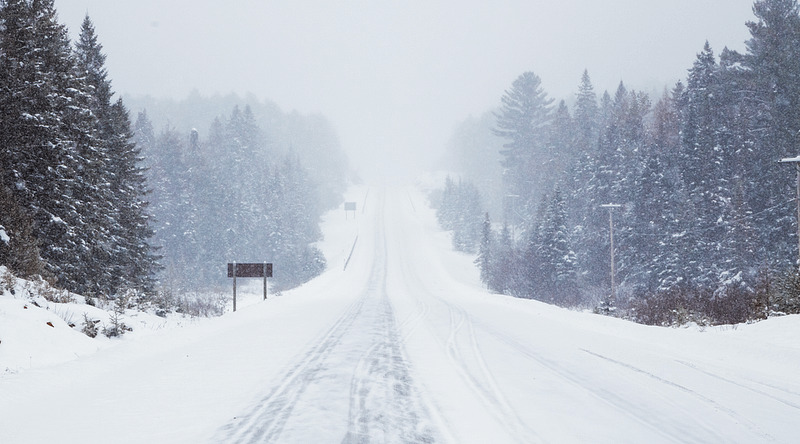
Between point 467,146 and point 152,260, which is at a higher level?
point 467,146

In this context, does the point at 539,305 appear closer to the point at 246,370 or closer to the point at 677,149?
the point at 246,370

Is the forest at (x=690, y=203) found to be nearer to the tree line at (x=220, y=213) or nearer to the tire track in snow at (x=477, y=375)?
the tire track in snow at (x=477, y=375)

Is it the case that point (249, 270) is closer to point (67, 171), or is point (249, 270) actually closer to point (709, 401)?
point (67, 171)

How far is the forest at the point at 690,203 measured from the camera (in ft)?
92.2

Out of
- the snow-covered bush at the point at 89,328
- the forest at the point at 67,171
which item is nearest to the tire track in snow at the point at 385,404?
the snow-covered bush at the point at 89,328

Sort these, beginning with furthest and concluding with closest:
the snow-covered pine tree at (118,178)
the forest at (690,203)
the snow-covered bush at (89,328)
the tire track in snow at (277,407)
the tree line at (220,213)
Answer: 1. the tree line at (220,213)
2. the forest at (690,203)
3. the snow-covered pine tree at (118,178)
4. the snow-covered bush at (89,328)
5. the tire track in snow at (277,407)

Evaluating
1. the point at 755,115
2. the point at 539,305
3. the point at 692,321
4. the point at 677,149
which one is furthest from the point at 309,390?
the point at 677,149

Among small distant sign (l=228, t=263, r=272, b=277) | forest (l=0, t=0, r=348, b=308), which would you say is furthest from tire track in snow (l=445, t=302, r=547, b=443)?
small distant sign (l=228, t=263, r=272, b=277)

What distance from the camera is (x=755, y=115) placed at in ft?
111

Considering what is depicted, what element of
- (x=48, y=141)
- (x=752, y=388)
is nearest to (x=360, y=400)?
(x=752, y=388)

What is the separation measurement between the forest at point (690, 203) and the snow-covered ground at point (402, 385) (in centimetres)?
601

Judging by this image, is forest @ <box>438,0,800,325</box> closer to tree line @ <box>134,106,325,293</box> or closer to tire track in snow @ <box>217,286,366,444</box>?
tire track in snow @ <box>217,286,366,444</box>

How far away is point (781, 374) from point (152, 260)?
26.5 metres

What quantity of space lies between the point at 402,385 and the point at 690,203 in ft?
109
